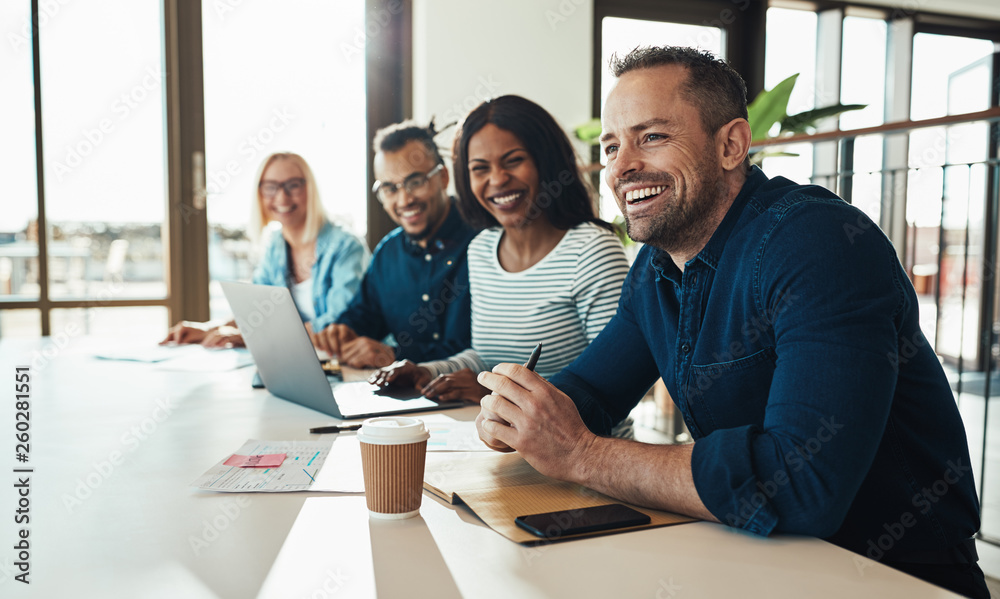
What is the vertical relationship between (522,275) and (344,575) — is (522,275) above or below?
above

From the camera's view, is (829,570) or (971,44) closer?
(829,570)

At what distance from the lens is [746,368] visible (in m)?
0.93

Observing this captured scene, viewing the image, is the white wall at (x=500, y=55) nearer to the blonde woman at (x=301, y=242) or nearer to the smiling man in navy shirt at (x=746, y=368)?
the blonde woman at (x=301, y=242)

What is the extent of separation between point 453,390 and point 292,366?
30cm

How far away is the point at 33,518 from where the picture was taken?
2.60 ft

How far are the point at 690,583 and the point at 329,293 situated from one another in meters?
2.22

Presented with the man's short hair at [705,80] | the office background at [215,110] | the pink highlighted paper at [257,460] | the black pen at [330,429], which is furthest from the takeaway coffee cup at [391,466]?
the office background at [215,110]

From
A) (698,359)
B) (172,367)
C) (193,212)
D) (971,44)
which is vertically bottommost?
(172,367)

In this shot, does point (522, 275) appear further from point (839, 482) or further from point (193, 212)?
point (193, 212)

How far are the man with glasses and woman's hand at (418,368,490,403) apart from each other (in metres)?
0.61

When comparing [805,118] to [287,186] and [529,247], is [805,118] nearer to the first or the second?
[529,247]

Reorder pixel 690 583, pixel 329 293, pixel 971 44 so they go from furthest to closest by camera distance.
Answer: pixel 971 44 → pixel 329 293 → pixel 690 583

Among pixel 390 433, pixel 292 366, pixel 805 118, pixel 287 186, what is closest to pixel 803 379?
pixel 390 433

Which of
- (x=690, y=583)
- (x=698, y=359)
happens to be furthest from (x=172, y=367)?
(x=690, y=583)
